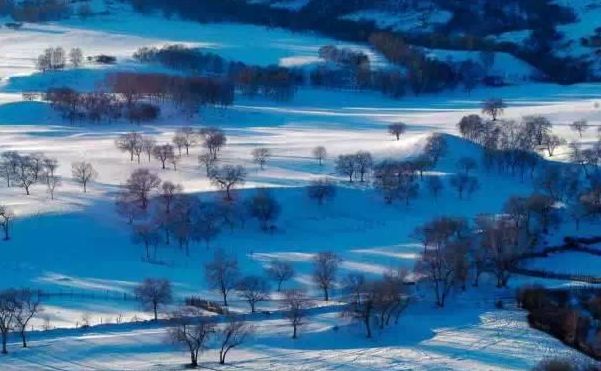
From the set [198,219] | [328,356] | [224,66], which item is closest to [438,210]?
[198,219]

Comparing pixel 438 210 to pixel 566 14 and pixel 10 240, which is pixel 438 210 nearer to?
pixel 10 240

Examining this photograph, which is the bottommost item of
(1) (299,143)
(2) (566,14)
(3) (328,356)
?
(3) (328,356)

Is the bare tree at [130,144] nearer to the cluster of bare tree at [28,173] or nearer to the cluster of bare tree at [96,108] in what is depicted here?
the cluster of bare tree at [28,173]

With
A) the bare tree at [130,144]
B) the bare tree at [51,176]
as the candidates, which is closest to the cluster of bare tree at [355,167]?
the bare tree at [130,144]

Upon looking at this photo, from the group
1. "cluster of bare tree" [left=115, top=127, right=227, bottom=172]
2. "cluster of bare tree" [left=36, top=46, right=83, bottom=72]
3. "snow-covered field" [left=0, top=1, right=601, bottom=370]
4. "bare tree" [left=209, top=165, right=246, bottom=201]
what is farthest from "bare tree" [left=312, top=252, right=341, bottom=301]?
"cluster of bare tree" [left=36, top=46, right=83, bottom=72]

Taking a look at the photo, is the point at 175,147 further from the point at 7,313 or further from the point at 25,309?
the point at 7,313

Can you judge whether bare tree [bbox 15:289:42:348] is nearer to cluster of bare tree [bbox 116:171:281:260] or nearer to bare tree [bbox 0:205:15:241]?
bare tree [bbox 0:205:15:241]
